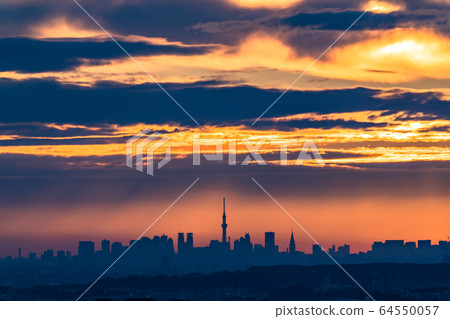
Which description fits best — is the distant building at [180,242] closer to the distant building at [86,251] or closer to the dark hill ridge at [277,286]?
the distant building at [86,251]

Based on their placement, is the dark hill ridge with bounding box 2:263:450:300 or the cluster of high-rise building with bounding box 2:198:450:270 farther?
the cluster of high-rise building with bounding box 2:198:450:270

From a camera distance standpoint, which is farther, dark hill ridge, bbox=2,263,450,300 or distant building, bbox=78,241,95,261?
distant building, bbox=78,241,95,261

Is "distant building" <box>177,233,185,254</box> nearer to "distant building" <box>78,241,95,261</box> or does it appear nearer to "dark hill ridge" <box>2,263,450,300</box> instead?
"distant building" <box>78,241,95,261</box>

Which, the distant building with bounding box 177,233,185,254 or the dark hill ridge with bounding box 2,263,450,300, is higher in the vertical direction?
the distant building with bounding box 177,233,185,254

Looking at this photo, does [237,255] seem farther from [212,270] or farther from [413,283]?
[413,283]

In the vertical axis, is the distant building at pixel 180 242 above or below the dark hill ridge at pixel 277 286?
above

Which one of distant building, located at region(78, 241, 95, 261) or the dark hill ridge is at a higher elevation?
distant building, located at region(78, 241, 95, 261)

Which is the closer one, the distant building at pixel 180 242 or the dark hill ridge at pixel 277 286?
the dark hill ridge at pixel 277 286

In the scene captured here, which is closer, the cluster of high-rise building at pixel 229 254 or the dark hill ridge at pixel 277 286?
the dark hill ridge at pixel 277 286

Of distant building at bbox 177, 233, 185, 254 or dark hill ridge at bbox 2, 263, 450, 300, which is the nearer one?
dark hill ridge at bbox 2, 263, 450, 300
